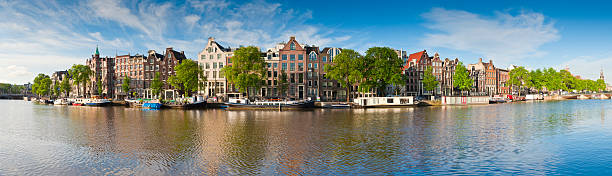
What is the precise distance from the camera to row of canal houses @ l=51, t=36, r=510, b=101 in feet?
294

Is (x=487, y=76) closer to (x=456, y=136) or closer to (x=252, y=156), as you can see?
(x=456, y=136)

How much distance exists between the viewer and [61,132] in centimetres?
3359

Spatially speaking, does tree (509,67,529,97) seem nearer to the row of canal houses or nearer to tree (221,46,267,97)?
the row of canal houses

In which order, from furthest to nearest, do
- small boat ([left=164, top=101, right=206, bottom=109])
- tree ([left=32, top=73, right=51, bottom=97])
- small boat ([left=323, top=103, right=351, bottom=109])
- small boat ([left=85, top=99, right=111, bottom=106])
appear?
tree ([left=32, top=73, right=51, bottom=97])
small boat ([left=85, top=99, right=111, bottom=106])
small boat ([left=164, top=101, right=206, bottom=109])
small boat ([left=323, top=103, right=351, bottom=109])

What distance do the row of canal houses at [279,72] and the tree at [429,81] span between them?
15.9ft

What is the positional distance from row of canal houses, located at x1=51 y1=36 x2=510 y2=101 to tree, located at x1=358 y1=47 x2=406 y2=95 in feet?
40.3

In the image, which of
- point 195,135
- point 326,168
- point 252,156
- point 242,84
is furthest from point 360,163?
point 242,84

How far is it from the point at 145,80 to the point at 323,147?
102 meters

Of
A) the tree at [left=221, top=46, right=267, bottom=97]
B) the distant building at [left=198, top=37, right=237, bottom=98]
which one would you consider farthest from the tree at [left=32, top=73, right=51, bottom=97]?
the tree at [left=221, top=46, right=267, bottom=97]

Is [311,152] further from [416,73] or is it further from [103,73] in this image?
[103,73]

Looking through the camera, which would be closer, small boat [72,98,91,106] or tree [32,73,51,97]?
small boat [72,98,91,106]

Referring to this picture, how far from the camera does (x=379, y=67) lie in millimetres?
79188

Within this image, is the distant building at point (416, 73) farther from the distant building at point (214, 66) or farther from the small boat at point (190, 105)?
the small boat at point (190, 105)

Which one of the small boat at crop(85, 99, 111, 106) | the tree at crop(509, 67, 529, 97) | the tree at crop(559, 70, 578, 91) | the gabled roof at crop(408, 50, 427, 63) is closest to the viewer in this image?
the small boat at crop(85, 99, 111, 106)
